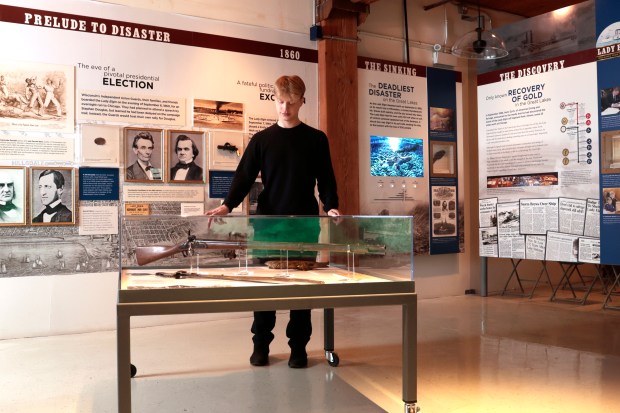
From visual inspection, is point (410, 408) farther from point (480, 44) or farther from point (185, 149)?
point (480, 44)

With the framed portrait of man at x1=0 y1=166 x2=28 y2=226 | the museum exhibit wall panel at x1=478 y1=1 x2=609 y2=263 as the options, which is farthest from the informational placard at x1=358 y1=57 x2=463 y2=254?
the framed portrait of man at x1=0 y1=166 x2=28 y2=226

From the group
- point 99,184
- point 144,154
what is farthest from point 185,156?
point 99,184

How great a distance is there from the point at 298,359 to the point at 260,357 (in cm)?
26

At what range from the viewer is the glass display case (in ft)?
8.24

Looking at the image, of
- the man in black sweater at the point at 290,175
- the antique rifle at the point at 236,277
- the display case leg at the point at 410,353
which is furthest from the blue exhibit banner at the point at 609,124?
the antique rifle at the point at 236,277

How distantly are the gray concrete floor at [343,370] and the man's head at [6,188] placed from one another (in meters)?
1.16

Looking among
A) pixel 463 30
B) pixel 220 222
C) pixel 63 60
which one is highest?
pixel 463 30

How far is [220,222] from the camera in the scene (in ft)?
8.69

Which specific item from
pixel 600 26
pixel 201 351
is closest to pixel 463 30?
pixel 600 26

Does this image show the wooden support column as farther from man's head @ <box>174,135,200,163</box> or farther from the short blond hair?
the short blond hair

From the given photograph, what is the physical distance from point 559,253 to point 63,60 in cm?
518

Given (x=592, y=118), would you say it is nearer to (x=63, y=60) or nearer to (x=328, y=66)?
(x=328, y=66)

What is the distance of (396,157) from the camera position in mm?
7105

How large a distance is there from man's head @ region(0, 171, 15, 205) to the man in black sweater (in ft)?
7.51
